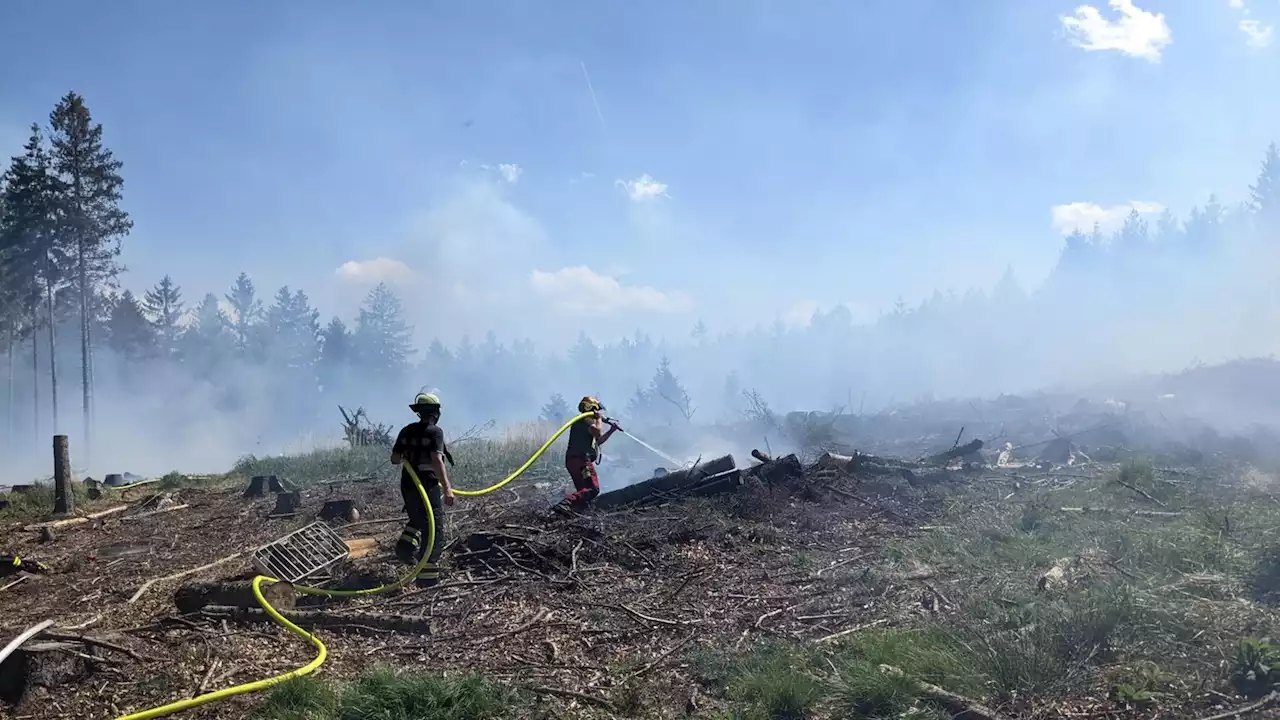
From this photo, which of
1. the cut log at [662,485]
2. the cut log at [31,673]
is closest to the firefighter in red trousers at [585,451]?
the cut log at [662,485]

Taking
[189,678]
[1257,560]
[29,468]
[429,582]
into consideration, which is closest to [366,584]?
[429,582]

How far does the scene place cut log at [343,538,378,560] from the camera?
7975 millimetres

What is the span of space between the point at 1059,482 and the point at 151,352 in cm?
4804

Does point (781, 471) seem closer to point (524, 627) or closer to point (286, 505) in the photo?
point (524, 627)

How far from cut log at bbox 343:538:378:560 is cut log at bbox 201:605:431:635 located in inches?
80.1

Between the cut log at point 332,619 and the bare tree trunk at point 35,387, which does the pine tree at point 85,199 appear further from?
the cut log at point 332,619

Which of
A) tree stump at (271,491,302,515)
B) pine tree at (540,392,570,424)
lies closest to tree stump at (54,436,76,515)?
tree stump at (271,491,302,515)

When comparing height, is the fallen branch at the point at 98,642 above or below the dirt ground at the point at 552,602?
above

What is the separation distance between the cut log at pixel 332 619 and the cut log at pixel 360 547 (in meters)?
2.03

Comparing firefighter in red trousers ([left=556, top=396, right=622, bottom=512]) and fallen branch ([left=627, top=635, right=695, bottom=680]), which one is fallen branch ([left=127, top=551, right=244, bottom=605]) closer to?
firefighter in red trousers ([left=556, top=396, right=622, bottom=512])

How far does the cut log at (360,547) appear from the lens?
26.2ft

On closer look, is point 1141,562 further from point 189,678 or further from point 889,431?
point 889,431

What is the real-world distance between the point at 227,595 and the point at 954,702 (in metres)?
5.26

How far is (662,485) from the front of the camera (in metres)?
9.94
